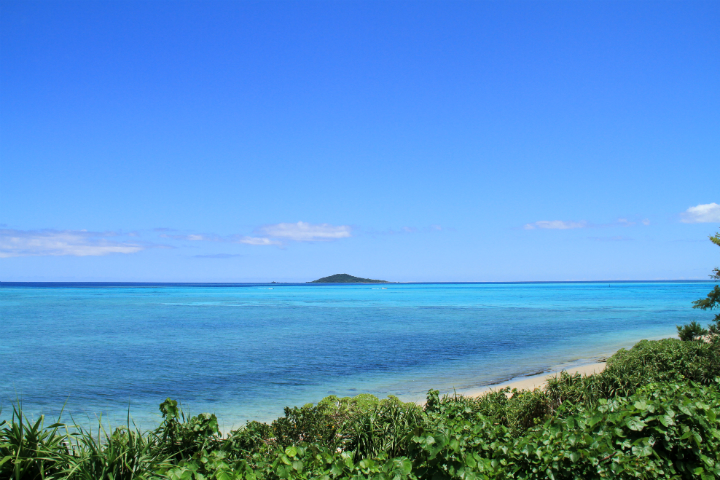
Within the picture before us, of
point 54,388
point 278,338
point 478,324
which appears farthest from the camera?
point 478,324

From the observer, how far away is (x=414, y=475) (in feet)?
11.3

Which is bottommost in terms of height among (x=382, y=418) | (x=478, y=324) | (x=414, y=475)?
(x=478, y=324)

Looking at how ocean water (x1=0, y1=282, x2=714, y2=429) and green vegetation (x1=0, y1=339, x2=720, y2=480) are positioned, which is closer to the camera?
green vegetation (x1=0, y1=339, x2=720, y2=480)

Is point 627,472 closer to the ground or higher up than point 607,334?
higher up

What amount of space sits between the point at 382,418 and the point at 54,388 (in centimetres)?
1462

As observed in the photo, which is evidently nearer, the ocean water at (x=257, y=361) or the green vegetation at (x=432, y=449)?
the green vegetation at (x=432, y=449)

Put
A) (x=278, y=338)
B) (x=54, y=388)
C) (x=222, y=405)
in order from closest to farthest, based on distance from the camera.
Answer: (x=222, y=405) < (x=54, y=388) < (x=278, y=338)

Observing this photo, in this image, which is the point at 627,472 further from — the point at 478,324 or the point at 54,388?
the point at 478,324

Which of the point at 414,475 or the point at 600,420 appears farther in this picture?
the point at 600,420

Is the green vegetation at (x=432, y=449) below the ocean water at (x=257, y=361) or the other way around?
the other way around

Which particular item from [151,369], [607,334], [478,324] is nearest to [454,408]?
[151,369]

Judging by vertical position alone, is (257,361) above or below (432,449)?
below

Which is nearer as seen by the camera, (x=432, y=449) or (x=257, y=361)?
(x=432, y=449)

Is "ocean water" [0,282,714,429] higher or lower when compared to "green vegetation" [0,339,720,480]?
lower
